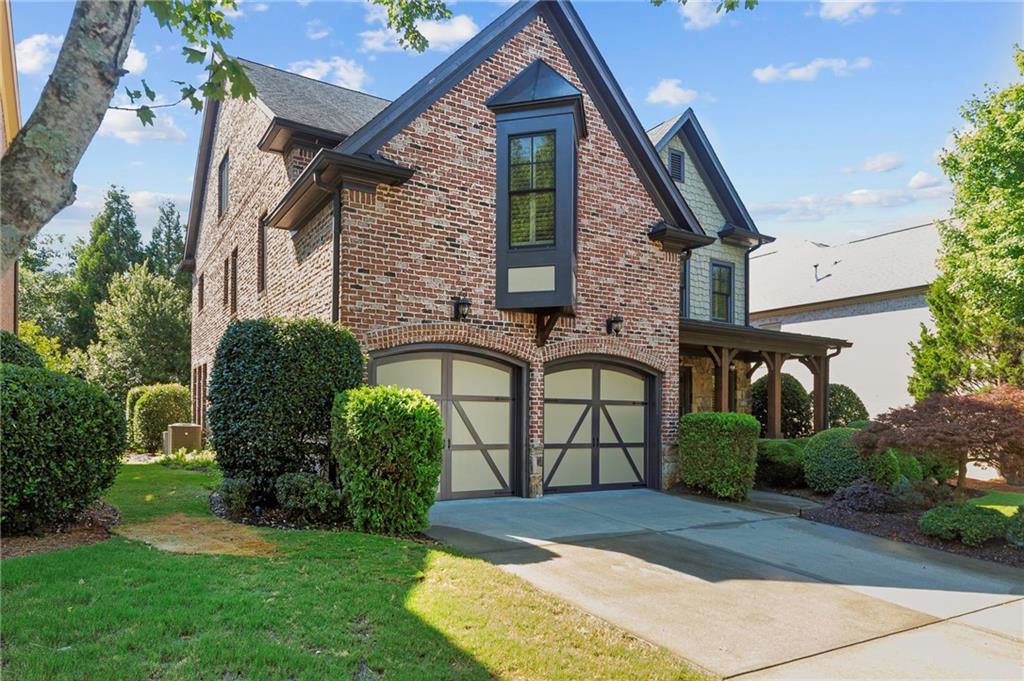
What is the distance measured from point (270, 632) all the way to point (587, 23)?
11.1 m

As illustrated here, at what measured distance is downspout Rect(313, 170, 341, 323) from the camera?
9320mm

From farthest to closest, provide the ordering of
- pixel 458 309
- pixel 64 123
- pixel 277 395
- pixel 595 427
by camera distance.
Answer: pixel 595 427 → pixel 458 309 → pixel 277 395 → pixel 64 123

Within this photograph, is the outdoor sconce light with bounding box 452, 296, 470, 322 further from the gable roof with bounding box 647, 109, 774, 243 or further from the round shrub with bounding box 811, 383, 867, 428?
the round shrub with bounding box 811, 383, 867, 428

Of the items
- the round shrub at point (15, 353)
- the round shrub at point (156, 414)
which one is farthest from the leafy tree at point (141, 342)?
the round shrub at point (15, 353)

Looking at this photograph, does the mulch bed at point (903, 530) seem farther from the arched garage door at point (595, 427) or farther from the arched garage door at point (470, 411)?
the arched garage door at point (470, 411)

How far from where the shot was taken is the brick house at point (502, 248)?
9.76 meters

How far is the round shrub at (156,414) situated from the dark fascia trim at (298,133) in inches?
405

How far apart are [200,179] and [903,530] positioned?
764 inches

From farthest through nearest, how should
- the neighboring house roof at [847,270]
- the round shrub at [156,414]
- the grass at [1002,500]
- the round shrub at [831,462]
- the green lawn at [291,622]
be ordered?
the neighboring house roof at [847,270] < the round shrub at [156,414] < the grass at [1002,500] < the round shrub at [831,462] < the green lawn at [291,622]

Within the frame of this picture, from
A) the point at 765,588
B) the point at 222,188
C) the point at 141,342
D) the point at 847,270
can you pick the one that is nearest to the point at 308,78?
the point at 222,188

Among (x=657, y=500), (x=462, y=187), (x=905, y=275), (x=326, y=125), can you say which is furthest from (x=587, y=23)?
(x=905, y=275)

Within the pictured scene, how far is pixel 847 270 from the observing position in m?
24.8

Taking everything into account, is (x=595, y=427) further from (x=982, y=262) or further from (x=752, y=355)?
(x=982, y=262)

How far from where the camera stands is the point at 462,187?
10.5m
